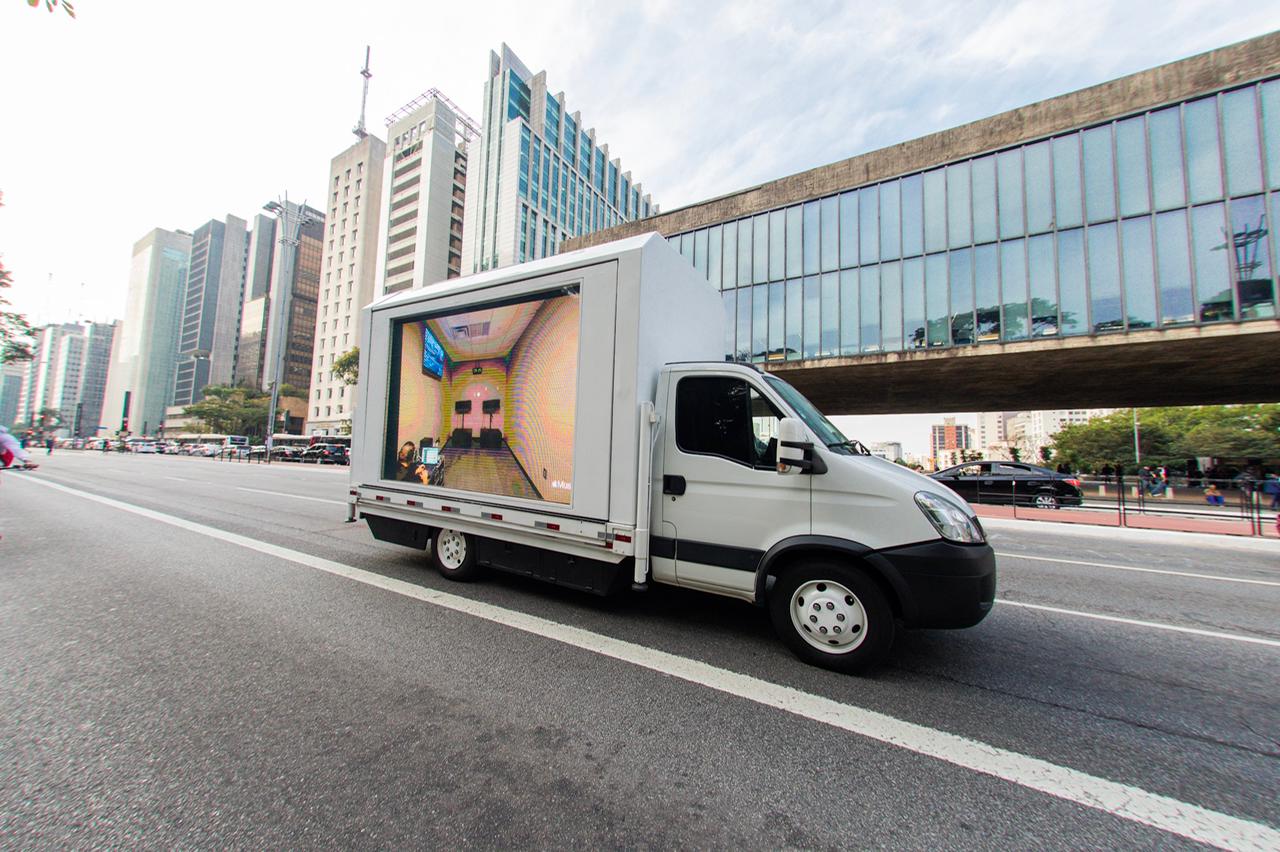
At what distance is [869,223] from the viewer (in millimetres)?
21453

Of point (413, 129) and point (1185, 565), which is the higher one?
point (413, 129)

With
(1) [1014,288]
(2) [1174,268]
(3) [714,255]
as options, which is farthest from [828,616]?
(3) [714,255]

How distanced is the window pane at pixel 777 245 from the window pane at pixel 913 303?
5.27m

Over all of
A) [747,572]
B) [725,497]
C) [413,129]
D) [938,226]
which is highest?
[413,129]

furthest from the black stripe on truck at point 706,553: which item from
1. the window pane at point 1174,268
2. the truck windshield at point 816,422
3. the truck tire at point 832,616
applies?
the window pane at point 1174,268

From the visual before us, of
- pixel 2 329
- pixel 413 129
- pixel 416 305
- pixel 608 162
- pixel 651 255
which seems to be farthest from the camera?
pixel 608 162

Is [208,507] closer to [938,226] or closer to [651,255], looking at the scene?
[651,255]

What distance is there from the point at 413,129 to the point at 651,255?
85544 mm

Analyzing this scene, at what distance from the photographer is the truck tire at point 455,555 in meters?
5.07

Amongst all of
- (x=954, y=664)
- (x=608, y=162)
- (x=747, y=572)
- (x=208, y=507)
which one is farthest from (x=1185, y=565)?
(x=608, y=162)

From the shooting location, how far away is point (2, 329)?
61.4 feet

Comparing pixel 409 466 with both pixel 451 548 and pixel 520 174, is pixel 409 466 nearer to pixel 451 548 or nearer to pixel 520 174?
pixel 451 548

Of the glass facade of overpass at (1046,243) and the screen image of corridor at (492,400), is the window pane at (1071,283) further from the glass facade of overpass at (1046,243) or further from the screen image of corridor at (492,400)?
the screen image of corridor at (492,400)

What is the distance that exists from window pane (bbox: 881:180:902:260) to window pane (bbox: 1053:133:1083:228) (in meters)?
5.17
